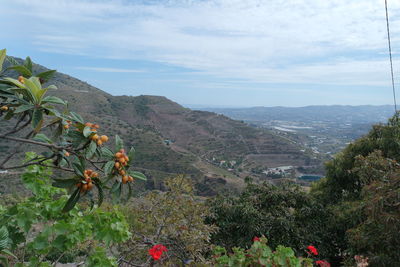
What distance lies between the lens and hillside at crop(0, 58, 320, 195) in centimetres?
3070

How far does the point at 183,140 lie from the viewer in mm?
53438

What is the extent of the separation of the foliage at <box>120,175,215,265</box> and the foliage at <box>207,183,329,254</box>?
2.35 meters

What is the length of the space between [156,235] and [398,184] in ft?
11.6

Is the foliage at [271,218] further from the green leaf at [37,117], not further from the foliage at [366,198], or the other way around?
the green leaf at [37,117]

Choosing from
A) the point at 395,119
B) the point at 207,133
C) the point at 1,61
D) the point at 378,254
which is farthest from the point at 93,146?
the point at 207,133

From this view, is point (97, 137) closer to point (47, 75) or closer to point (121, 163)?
point (121, 163)

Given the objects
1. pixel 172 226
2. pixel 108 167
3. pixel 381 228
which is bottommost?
pixel 381 228

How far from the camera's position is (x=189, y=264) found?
3004 millimetres

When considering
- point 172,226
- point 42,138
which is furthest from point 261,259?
point 42,138

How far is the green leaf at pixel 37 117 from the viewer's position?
1.35 meters

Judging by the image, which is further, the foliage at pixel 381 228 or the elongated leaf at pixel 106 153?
the foliage at pixel 381 228

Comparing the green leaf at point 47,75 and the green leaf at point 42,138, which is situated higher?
the green leaf at point 47,75

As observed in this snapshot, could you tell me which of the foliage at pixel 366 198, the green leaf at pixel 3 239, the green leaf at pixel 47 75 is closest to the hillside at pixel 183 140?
the foliage at pixel 366 198

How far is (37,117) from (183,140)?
52129 millimetres
